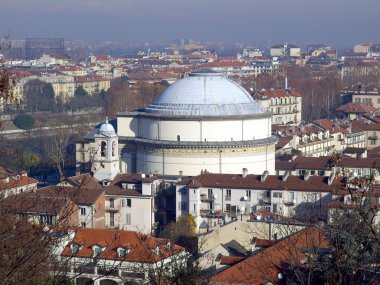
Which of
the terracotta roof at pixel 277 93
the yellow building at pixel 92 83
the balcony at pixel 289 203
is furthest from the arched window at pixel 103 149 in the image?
the yellow building at pixel 92 83

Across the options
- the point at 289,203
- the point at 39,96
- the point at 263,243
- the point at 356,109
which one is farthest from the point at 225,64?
the point at 263,243

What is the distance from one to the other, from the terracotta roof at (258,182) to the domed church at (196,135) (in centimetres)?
173

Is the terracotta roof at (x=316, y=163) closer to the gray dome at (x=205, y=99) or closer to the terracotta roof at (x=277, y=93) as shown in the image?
the gray dome at (x=205, y=99)

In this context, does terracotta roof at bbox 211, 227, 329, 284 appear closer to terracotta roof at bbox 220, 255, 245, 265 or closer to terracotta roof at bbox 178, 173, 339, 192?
terracotta roof at bbox 220, 255, 245, 265

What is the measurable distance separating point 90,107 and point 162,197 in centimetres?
2956

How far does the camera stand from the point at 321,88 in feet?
148

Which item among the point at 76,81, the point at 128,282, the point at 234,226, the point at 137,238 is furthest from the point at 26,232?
the point at 76,81

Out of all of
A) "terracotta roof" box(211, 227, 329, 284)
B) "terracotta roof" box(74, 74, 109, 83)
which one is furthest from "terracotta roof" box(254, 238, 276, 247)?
"terracotta roof" box(74, 74, 109, 83)

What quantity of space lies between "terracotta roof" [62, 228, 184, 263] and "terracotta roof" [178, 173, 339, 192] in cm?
561

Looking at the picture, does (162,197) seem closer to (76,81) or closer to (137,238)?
(137,238)

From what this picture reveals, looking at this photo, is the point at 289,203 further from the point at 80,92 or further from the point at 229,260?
the point at 80,92

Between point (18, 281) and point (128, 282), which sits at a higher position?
point (18, 281)

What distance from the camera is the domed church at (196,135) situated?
1995 cm

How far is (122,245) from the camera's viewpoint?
444 inches
